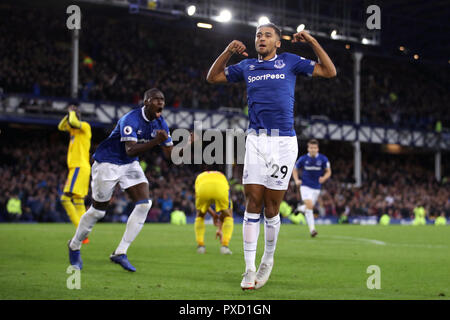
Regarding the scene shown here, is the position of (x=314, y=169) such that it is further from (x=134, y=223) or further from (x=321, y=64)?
(x=321, y=64)

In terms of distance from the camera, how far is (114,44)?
35.3 m

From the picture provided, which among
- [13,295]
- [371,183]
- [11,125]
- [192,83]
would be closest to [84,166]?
[13,295]

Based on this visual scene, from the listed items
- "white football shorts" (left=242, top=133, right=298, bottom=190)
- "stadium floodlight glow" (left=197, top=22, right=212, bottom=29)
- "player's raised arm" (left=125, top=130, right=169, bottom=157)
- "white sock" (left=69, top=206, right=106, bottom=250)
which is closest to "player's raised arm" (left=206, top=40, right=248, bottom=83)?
"white football shorts" (left=242, top=133, right=298, bottom=190)

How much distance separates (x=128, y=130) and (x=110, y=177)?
2.40 ft

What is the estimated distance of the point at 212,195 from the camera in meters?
11.5

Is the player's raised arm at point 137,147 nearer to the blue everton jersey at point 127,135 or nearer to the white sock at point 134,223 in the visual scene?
the blue everton jersey at point 127,135

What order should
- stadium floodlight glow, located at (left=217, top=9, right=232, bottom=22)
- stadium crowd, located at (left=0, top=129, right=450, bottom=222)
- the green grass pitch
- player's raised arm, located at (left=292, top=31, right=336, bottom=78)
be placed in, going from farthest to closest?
1. stadium floodlight glow, located at (left=217, top=9, right=232, bottom=22)
2. stadium crowd, located at (left=0, top=129, right=450, bottom=222)
3. player's raised arm, located at (left=292, top=31, right=336, bottom=78)
4. the green grass pitch

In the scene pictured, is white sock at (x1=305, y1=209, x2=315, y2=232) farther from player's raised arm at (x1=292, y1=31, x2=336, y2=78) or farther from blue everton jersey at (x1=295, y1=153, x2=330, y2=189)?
player's raised arm at (x1=292, y1=31, x2=336, y2=78)

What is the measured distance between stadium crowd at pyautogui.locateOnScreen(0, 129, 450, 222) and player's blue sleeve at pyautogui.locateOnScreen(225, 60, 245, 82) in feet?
60.2

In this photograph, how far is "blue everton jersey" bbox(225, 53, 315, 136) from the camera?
698 centimetres

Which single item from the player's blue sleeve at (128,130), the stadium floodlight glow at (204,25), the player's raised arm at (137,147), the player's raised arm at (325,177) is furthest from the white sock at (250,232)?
the stadium floodlight glow at (204,25)
